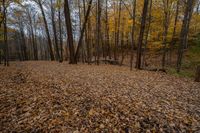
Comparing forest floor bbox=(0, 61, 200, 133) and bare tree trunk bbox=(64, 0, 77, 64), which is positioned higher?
bare tree trunk bbox=(64, 0, 77, 64)

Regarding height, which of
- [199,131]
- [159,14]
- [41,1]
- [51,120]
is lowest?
[199,131]

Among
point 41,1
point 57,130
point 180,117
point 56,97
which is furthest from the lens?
point 41,1

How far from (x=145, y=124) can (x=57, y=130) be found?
6.81 feet

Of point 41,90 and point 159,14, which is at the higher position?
point 159,14

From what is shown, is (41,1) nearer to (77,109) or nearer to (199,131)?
(77,109)

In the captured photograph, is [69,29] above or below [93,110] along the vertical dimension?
above

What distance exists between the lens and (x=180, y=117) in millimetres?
4262

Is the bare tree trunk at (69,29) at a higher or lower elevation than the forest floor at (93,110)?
higher

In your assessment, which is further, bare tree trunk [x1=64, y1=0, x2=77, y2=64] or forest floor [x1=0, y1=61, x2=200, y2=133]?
bare tree trunk [x1=64, y1=0, x2=77, y2=64]

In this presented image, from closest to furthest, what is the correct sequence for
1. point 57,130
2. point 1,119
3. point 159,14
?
point 57,130, point 1,119, point 159,14

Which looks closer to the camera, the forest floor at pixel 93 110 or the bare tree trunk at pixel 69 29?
the forest floor at pixel 93 110

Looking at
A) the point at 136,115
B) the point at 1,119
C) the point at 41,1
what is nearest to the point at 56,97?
the point at 1,119

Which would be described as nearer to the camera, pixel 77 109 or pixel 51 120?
pixel 51 120

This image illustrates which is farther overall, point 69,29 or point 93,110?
point 69,29
